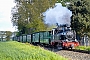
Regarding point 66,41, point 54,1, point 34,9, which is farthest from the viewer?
point 54,1

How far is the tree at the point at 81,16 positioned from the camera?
1148 inches

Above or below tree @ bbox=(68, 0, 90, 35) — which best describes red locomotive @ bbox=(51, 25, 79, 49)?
below

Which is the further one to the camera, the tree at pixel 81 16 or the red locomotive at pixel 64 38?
the tree at pixel 81 16

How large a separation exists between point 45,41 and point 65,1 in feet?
56.4

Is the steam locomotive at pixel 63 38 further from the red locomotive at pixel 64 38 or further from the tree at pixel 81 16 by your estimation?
the tree at pixel 81 16

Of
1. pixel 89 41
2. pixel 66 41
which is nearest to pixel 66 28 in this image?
pixel 66 41

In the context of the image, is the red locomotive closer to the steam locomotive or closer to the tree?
the steam locomotive

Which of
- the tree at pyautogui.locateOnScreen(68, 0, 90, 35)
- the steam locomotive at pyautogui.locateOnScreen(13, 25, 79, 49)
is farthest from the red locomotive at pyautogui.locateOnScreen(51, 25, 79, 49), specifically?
the tree at pyautogui.locateOnScreen(68, 0, 90, 35)

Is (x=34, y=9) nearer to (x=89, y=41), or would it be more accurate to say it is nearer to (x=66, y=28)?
(x=89, y=41)

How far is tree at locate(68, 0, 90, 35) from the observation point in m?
29.2

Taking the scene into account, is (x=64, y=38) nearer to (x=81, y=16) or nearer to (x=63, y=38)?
(x=63, y=38)

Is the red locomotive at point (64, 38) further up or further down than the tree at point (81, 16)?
further down

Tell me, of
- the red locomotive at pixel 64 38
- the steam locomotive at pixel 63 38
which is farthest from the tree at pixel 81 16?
the red locomotive at pixel 64 38

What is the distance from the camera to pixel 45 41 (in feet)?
105
